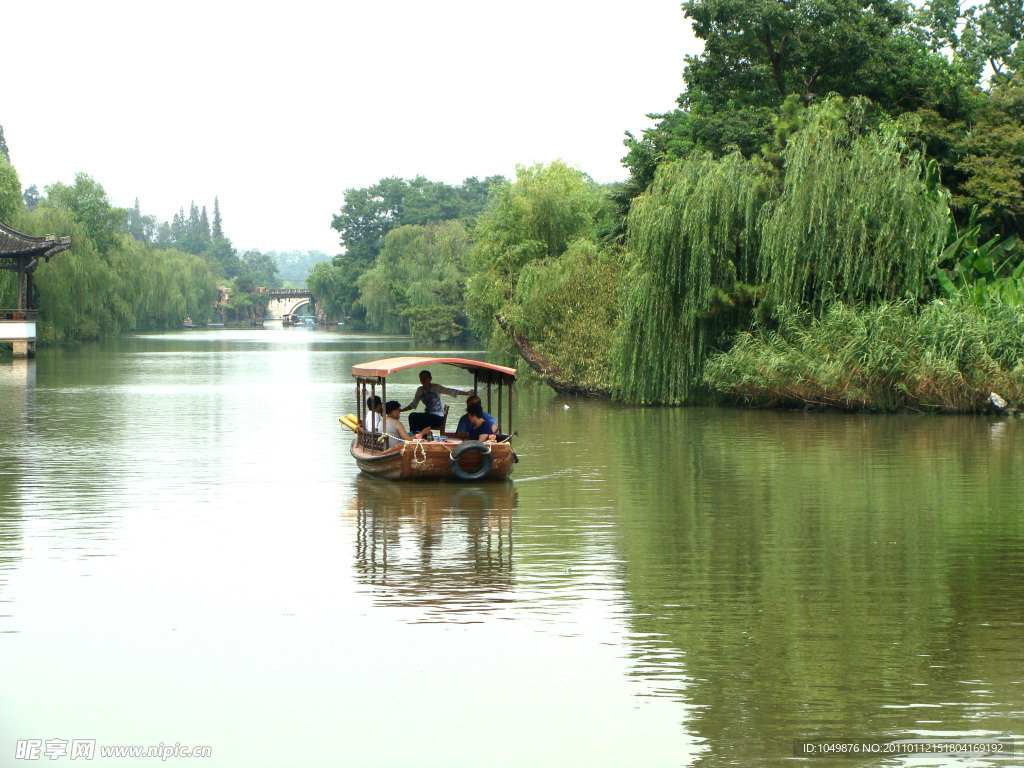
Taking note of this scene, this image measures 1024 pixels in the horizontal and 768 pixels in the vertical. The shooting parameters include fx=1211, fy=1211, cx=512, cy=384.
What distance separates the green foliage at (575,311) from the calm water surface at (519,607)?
12.1 metres

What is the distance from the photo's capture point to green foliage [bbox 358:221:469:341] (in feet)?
253

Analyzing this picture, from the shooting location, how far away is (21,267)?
175 feet

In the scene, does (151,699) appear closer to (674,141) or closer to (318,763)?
(318,763)

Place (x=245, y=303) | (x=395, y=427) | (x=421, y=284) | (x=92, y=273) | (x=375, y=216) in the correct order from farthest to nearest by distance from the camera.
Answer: (x=245, y=303) < (x=375, y=216) < (x=421, y=284) < (x=92, y=273) < (x=395, y=427)

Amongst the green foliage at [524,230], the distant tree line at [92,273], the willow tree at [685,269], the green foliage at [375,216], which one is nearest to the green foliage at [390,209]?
the green foliage at [375,216]

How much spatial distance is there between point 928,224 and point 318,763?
23371mm

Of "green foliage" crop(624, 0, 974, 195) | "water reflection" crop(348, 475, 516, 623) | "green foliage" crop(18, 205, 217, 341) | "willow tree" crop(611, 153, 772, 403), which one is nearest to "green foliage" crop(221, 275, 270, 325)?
"green foliage" crop(18, 205, 217, 341)

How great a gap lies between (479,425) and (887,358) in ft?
41.0

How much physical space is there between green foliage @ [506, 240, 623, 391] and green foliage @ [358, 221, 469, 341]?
38.6 meters

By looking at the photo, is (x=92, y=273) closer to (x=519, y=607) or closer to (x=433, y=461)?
(x=433, y=461)

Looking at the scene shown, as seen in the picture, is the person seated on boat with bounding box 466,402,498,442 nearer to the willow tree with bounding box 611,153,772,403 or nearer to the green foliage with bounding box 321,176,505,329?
the willow tree with bounding box 611,153,772,403

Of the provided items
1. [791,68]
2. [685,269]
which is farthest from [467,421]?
[791,68]

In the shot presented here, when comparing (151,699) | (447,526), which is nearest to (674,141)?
(447,526)

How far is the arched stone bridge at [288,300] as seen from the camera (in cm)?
17138
